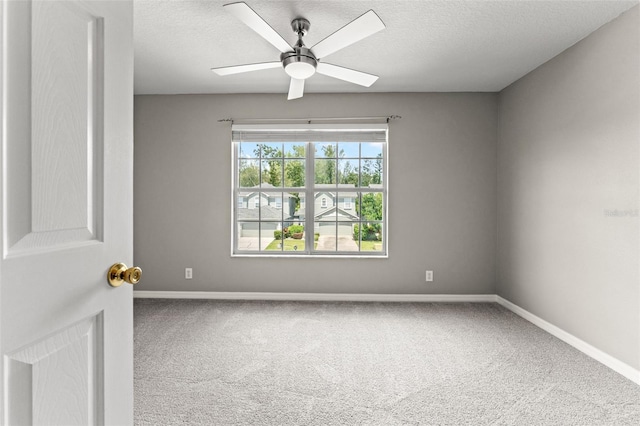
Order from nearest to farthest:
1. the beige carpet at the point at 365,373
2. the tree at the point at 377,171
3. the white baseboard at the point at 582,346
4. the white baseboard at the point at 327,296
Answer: the beige carpet at the point at 365,373 → the white baseboard at the point at 582,346 → the white baseboard at the point at 327,296 → the tree at the point at 377,171

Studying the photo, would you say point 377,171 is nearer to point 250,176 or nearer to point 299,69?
point 250,176

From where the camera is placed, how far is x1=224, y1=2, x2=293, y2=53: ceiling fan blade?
1928mm

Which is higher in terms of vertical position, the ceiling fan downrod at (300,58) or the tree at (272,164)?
the ceiling fan downrod at (300,58)

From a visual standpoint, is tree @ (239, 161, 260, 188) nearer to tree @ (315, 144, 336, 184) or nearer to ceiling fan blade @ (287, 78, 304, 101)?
tree @ (315, 144, 336, 184)

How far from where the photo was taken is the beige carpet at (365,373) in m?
1.90

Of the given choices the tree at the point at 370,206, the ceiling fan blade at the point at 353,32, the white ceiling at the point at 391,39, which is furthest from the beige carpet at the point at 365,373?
→ the white ceiling at the point at 391,39

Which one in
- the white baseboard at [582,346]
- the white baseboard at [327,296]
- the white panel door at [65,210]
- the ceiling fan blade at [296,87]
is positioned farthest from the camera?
the white baseboard at [327,296]

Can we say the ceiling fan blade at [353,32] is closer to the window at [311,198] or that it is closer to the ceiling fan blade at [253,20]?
the ceiling fan blade at [253,20]

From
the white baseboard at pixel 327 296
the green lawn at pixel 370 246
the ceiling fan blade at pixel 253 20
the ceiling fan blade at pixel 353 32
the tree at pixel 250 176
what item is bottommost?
the white baseboard at pixel 327 296

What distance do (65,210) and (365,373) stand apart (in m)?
2.08

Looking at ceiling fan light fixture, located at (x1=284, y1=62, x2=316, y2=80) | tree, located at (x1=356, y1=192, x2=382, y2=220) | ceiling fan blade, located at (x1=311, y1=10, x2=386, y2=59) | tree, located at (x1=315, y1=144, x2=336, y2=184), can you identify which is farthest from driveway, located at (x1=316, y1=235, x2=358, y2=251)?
ceiling fan blade, located at (x1=311, y1=10, x2=386, y2=59)

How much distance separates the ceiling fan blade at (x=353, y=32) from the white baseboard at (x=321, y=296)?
2.67 m

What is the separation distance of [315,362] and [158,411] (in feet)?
3.41

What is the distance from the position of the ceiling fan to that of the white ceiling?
0.82ft
